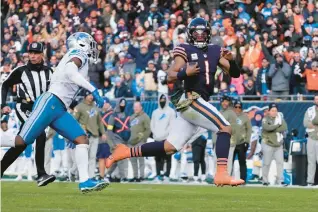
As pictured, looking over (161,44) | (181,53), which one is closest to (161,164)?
(161,44)

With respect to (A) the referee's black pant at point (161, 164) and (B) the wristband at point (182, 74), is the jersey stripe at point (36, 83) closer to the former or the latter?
(B) the wristband at point (182, 74)

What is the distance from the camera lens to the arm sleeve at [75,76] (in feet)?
40.1

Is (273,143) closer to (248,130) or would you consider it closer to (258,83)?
(248,130)

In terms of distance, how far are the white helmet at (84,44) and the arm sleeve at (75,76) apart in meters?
0.44

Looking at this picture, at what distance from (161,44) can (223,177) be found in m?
12.9

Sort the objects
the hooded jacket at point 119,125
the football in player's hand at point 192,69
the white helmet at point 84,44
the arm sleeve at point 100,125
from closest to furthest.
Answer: the football in player's hand at point 192,69 → the white helmet at point 84,44 → the arm sleeve at point 100,125 → the hooded jacket at point 119,125

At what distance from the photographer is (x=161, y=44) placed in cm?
2438

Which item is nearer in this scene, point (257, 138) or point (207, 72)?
point (207, 72)

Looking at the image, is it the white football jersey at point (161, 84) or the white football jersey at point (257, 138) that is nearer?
the white football jersey at point (257, 138)

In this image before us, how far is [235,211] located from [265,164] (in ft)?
30.1

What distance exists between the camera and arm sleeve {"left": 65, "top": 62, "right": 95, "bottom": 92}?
40.1ft

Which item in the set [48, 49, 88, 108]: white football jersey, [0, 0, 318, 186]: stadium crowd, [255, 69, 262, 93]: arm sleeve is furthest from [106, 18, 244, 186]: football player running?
[255, 69, 262, 93]: arm sleeve

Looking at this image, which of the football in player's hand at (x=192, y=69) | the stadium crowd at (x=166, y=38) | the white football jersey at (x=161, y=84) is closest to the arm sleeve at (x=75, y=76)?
the football in player's hand at (x=192, y=69)

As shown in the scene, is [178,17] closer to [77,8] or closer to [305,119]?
[77,8]
